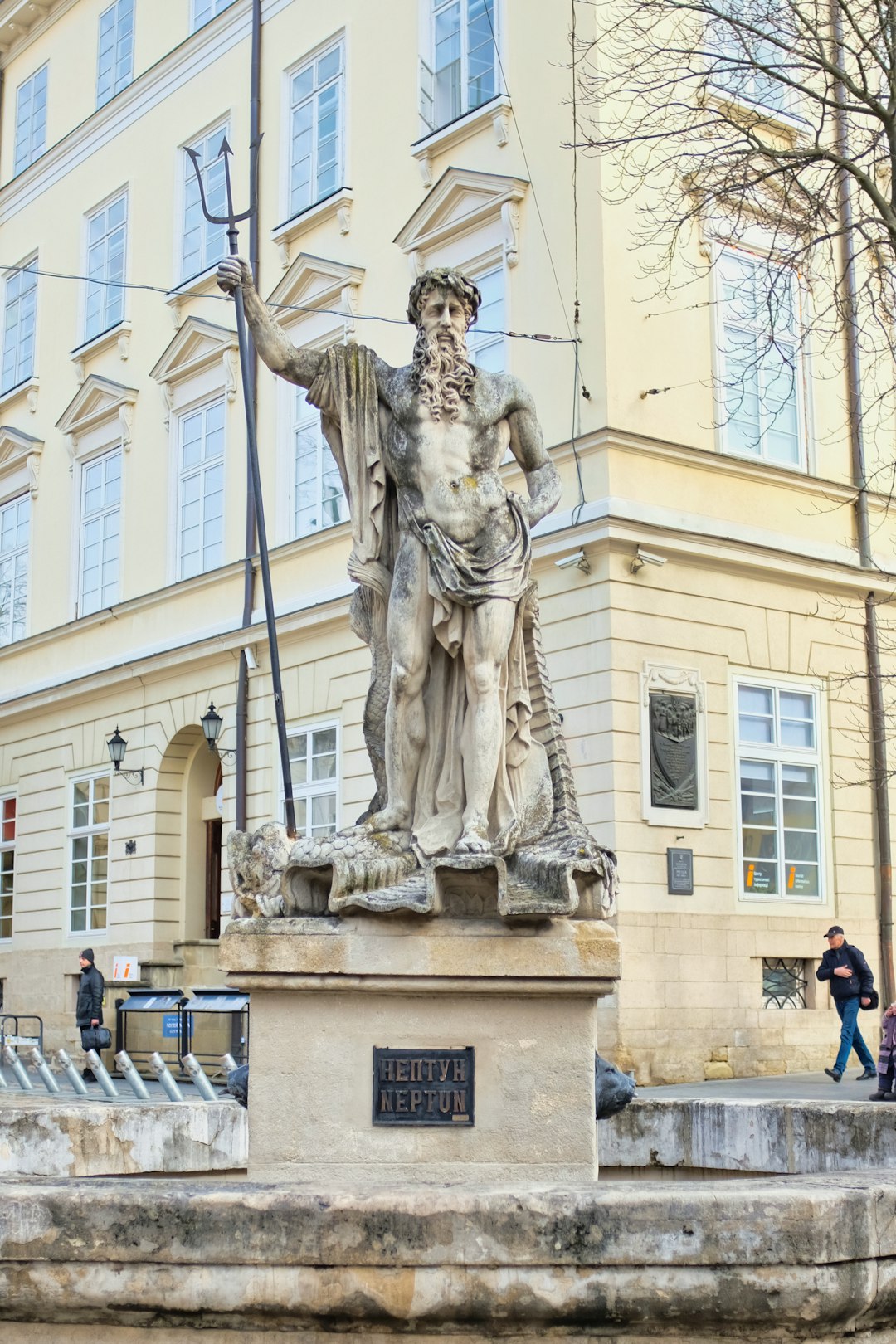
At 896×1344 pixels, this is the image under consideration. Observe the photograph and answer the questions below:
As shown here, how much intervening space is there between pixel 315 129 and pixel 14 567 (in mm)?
10347

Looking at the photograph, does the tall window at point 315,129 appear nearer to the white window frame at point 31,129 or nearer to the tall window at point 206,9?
the tall window at point 206,9

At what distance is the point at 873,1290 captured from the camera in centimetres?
380

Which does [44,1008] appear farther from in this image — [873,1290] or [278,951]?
[873,1290]

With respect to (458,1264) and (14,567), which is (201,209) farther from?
(458,1264)

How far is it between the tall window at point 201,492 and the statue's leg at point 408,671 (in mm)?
18401

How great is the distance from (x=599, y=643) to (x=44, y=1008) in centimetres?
1301

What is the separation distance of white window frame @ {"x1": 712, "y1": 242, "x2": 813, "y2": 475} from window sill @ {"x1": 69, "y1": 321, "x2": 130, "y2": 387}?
10900 millimetres

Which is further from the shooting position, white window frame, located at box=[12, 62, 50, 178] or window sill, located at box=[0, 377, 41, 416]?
white window frame, located at box=[12, 62, 50, 178]

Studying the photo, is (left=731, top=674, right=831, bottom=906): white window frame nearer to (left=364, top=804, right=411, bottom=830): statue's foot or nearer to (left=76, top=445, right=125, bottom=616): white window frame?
(left=76, top=445, right=125, bottom=616): white window frame

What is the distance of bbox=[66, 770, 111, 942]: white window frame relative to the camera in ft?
85.8

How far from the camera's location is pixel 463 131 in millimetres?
20453

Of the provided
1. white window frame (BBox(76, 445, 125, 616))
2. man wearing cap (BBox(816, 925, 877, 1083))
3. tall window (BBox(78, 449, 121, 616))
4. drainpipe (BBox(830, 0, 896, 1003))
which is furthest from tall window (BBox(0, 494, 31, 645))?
man wearing cap (BBox(816, 925, 877, 1083))

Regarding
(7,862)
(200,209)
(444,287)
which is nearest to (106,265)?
(200,209)

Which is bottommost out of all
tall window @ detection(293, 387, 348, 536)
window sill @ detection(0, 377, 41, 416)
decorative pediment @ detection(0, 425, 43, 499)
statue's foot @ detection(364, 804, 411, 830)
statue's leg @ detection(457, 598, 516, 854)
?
statue's foot @ detection(364, 804, 411, 830)
